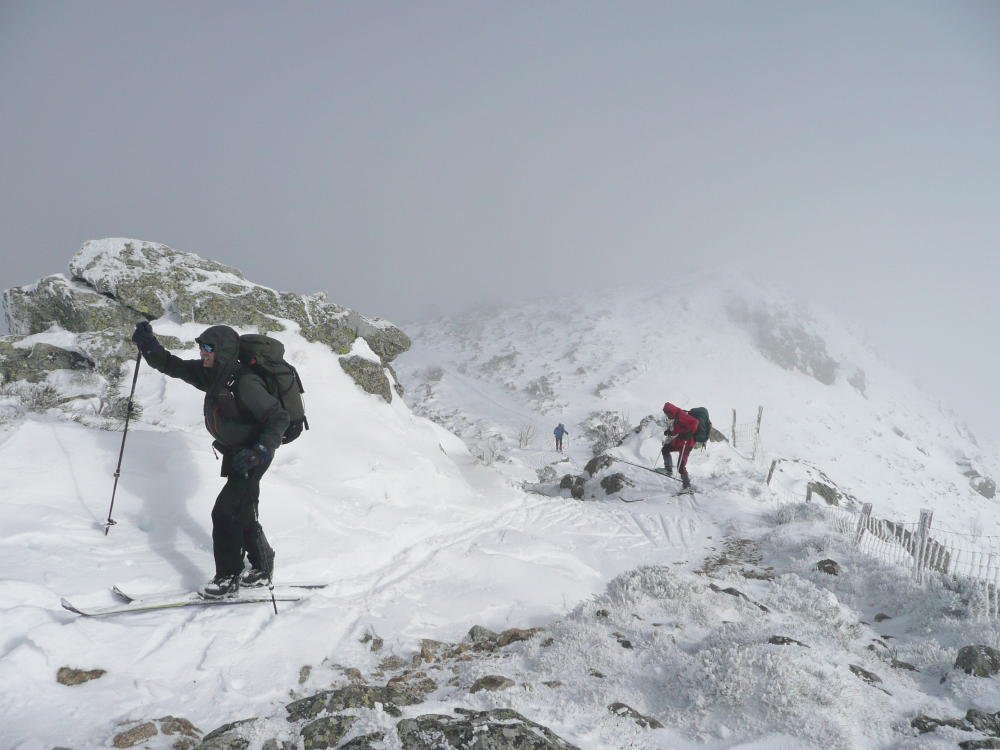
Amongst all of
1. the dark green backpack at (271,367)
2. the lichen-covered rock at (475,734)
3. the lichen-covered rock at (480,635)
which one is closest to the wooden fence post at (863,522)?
the lichen-covered rock at (480,635)

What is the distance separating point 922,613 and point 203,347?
828 centimetres

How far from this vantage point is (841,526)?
8.88 meters

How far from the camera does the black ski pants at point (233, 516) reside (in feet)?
14.0

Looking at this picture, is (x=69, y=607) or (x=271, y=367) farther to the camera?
(x=271, y=367)

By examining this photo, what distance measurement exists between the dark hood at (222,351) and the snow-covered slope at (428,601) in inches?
80.4

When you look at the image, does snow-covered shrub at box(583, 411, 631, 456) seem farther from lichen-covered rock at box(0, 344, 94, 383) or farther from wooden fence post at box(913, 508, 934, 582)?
lichen-covered rock at box(0, 344, 94, 383)

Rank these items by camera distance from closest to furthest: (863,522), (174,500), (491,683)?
(491,683) < (174,500) < (863,522)

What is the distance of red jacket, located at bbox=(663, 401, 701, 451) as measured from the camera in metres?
12.3

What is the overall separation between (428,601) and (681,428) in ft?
30.4

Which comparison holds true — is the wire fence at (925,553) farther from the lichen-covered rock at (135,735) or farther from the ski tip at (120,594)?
the ski tip at (120,594)

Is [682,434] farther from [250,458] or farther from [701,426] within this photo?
[250,458]

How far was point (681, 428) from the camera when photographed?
12.6 meters

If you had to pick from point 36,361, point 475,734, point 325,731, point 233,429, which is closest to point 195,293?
point 36,361

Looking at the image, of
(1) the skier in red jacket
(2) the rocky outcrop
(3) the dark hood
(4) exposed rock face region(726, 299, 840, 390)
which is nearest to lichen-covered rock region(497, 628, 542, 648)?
(3) the dark hood
